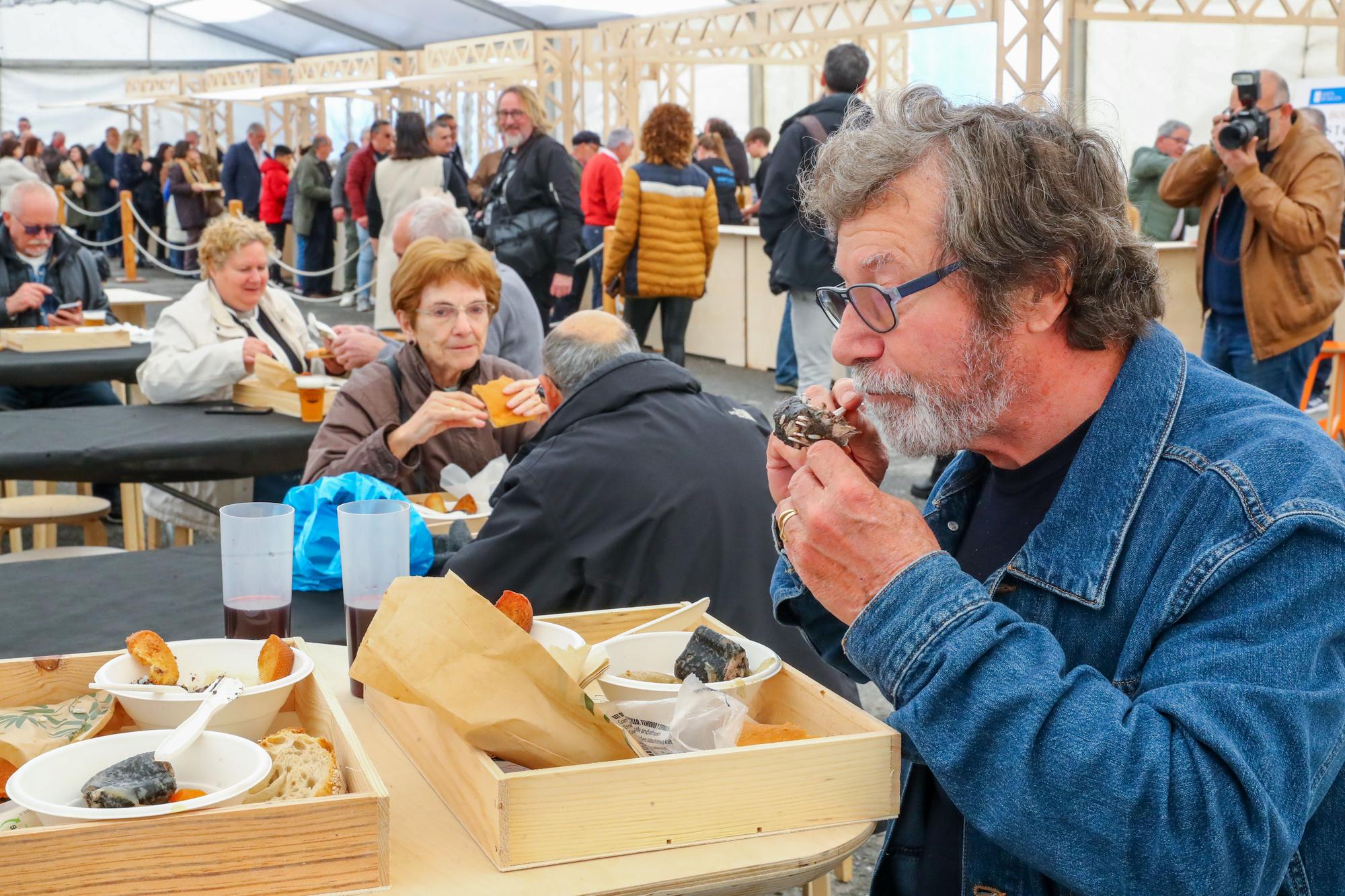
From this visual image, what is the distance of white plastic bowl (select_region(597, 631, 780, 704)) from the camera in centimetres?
148

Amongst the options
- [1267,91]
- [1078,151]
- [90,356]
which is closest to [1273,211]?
[1267,91]

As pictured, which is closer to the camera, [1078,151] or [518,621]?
A: [1078,151]

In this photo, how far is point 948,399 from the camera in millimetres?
1426

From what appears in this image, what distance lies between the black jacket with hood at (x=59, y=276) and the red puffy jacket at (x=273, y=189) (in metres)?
10.6

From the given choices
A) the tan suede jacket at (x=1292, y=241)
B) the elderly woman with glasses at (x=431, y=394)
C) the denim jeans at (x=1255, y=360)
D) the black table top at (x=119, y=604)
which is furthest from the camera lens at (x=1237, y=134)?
the black table top at (x=119, y=604)

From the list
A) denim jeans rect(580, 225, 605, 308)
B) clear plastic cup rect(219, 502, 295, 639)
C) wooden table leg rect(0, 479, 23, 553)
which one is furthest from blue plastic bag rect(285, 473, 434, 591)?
denim jeans rect(580, 225, 605, 308)

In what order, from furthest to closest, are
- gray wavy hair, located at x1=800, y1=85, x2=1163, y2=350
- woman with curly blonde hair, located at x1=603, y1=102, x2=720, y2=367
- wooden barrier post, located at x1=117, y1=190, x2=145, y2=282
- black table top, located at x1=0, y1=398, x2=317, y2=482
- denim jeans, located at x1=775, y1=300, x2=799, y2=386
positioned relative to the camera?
1. wooden barrier post, located at x1=117, y1=190, x2=145, y2=282
2. denim jeans, located at x1=775, y1=300, x2=799, y2=386
3. woman with curly blonde hair, located at x1=603, y1=102, x2=720, y2=367
4. black table top, located at x1=0, y1=398, x2=317, y2=482
5. gray wavy hair, located at x1=800, y1=85, x2=1163, y2=350

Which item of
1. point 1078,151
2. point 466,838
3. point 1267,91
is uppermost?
point 1267,91

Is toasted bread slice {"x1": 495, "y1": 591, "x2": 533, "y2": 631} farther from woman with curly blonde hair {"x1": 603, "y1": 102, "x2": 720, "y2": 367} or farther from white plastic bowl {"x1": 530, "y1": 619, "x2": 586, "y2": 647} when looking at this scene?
woman with curly blonde hair {"x1": 603, "y1": 102, "x2": 720, "y2": 367}

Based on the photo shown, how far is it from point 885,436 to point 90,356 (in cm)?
464

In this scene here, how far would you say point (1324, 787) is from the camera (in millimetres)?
1234

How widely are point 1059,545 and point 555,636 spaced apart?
0.63m

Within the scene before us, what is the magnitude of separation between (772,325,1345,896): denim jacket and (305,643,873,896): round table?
0.19m

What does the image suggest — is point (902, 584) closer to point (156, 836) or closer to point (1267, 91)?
point (156, 836)
